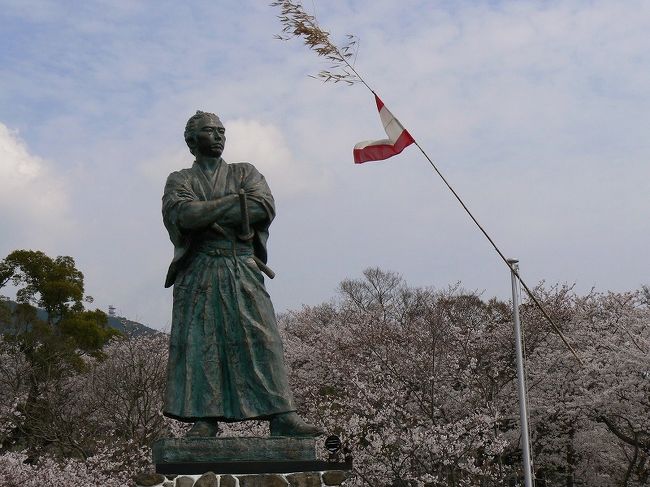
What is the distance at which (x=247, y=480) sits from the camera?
596cm

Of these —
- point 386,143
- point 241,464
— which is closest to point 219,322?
point 241,464

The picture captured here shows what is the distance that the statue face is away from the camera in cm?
700

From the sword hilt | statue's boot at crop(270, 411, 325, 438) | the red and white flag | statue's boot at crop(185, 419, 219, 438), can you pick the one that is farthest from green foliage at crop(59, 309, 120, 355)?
statue's boot at crop(270, 411, 325, 438)

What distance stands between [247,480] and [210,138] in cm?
276

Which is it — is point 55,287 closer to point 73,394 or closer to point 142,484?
point 73,394

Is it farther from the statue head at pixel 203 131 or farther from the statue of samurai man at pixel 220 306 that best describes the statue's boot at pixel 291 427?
the statue head at pixel 203 131

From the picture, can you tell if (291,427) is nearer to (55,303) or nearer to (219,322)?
(219,322)

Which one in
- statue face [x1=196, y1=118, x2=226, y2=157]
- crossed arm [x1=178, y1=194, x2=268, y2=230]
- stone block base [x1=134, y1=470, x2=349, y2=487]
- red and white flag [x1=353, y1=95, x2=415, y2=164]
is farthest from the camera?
red and white flag [x1=353, y1=95, x2=415, y2=164]

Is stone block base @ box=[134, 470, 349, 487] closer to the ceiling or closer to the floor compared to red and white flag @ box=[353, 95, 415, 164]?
closer to the floor

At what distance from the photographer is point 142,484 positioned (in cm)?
580

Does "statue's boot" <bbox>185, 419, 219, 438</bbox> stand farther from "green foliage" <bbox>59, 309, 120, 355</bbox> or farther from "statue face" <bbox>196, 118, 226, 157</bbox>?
"green foliage" <bbox>59, 309, 120, 355</bbox>

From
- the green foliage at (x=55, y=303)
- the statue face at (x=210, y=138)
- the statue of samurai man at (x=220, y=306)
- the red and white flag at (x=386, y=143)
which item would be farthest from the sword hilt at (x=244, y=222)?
the green foliage at (x=55, y=303)

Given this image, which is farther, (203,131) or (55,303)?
(55,303)

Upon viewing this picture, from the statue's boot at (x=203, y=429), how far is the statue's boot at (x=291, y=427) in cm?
45
